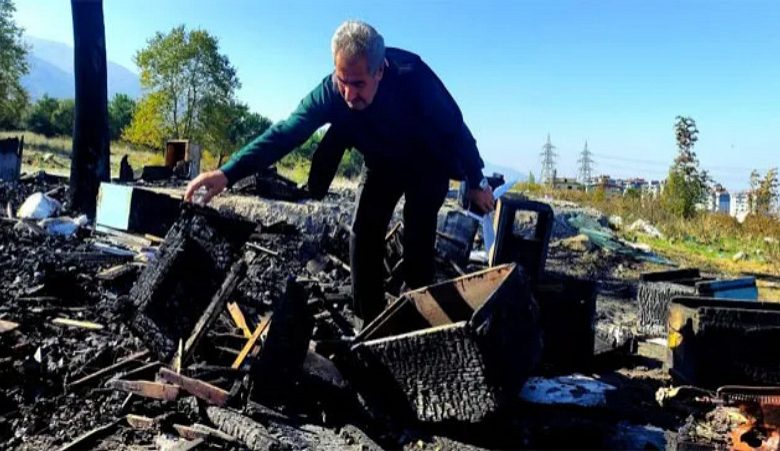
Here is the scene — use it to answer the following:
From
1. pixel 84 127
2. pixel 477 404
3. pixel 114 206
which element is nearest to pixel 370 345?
pixel 477 404

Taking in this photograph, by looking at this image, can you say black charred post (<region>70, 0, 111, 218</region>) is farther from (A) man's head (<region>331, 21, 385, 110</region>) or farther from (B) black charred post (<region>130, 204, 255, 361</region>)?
(A) man's head (<region>331, 21, 385, 110</region>)

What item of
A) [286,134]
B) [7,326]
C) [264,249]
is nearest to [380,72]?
[286,134]

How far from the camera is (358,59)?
10.3ft

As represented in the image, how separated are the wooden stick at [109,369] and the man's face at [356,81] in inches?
80.4

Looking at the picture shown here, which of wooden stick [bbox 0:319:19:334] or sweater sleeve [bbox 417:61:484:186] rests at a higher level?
sweater sleeve [bbox 417:61:484:186]

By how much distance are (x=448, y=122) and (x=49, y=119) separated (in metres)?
54.4

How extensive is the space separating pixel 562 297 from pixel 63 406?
129 inches

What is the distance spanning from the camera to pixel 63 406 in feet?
10.9

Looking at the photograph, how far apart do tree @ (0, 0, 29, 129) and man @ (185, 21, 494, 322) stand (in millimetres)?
45113

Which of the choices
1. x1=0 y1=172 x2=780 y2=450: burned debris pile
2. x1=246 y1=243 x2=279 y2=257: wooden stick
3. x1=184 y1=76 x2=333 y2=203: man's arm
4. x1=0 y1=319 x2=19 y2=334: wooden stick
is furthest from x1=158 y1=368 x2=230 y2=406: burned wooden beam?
x1=246 y1=243 x2=279 y2=257: wooden stick

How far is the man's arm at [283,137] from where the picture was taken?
3551 millimetres

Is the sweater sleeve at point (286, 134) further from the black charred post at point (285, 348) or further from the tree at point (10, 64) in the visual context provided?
the tree at point (10, 64)

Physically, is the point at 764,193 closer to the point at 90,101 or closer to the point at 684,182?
the point at 684,182

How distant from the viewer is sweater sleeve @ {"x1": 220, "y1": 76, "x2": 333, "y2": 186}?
11.7 ft
